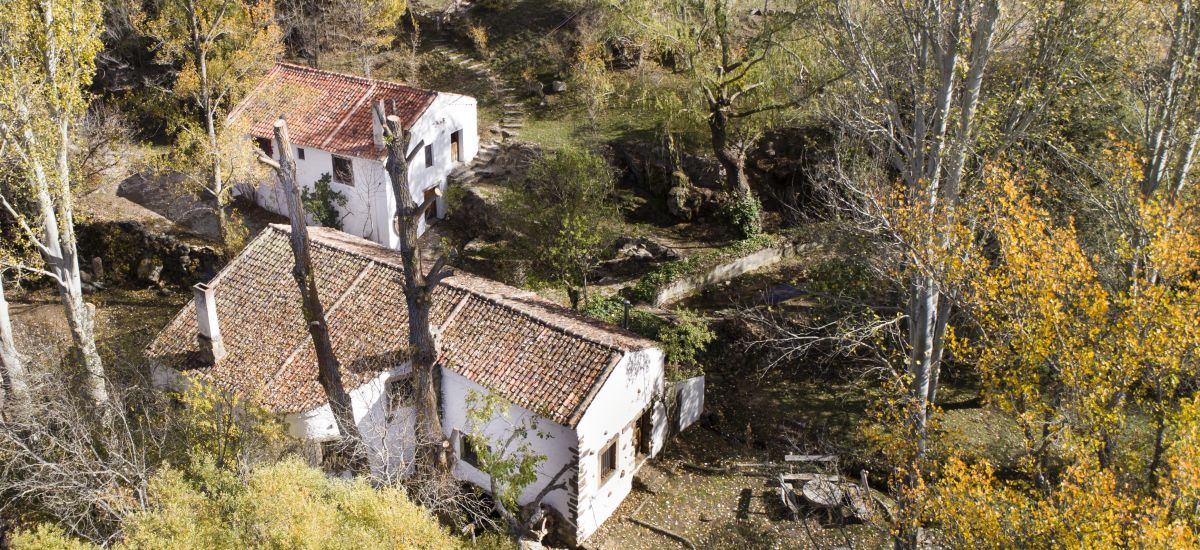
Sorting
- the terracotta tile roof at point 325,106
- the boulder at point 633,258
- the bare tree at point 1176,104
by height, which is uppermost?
the bare tree at point 1176,104

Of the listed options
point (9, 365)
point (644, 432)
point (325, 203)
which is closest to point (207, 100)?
point (325, 203)

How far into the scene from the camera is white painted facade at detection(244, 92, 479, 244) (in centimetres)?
3059

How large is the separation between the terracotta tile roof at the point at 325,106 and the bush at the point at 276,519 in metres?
17.9

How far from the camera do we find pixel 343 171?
31281 millimetres

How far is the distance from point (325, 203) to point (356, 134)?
2.78 meters

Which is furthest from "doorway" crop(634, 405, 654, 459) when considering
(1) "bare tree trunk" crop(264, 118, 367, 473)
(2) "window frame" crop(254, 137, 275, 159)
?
(2) "window frame" crop(254, 137, 275, 159)

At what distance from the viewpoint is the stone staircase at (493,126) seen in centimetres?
3378

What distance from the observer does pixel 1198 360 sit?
531 inches

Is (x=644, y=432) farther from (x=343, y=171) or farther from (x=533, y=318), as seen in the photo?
(x=343, y=171)

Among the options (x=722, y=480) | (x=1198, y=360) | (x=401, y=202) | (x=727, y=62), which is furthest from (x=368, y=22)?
(x=1198, y=360)

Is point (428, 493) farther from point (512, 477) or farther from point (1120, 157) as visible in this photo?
point (1120, 157)

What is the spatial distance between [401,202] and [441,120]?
15756 mm

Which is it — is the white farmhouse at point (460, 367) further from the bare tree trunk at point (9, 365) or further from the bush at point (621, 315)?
the bare tree trunk at point (9, 365)

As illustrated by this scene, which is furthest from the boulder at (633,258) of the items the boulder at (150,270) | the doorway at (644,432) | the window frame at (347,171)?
the boulder at (150,270)
